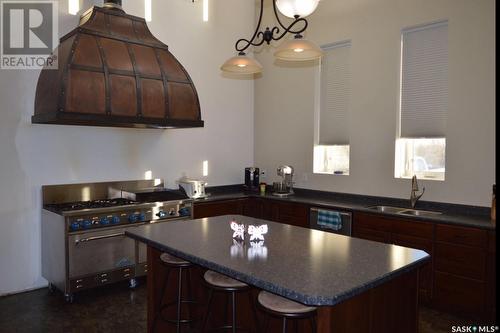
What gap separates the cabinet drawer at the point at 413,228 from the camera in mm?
3523

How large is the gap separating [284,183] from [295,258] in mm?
3289

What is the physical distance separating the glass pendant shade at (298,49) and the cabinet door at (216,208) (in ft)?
7.91

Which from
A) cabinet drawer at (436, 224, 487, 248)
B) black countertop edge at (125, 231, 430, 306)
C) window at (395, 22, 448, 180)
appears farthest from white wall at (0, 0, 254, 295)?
cabinet drawer at (436, 224, 487, 248)

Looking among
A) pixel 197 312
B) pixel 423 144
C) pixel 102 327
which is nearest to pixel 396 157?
pixel 423 144

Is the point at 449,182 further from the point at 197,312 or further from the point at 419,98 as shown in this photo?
the point at 197,312

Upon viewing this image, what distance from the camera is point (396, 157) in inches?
171

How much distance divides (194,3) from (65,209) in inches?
122

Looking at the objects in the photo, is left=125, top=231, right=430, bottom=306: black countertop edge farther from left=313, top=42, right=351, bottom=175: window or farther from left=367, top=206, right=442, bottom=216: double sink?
left=313, top=42, right=351, bottom=175: window

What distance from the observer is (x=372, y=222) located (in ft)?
12.9

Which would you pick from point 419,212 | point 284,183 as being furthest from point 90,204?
point 419,212

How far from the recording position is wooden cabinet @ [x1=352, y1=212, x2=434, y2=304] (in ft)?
11.6

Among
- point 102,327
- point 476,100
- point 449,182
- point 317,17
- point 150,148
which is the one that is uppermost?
point 317,17

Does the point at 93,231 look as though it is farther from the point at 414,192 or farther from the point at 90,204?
the point at 414,192

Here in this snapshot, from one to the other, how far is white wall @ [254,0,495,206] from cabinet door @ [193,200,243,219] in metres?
0.95
